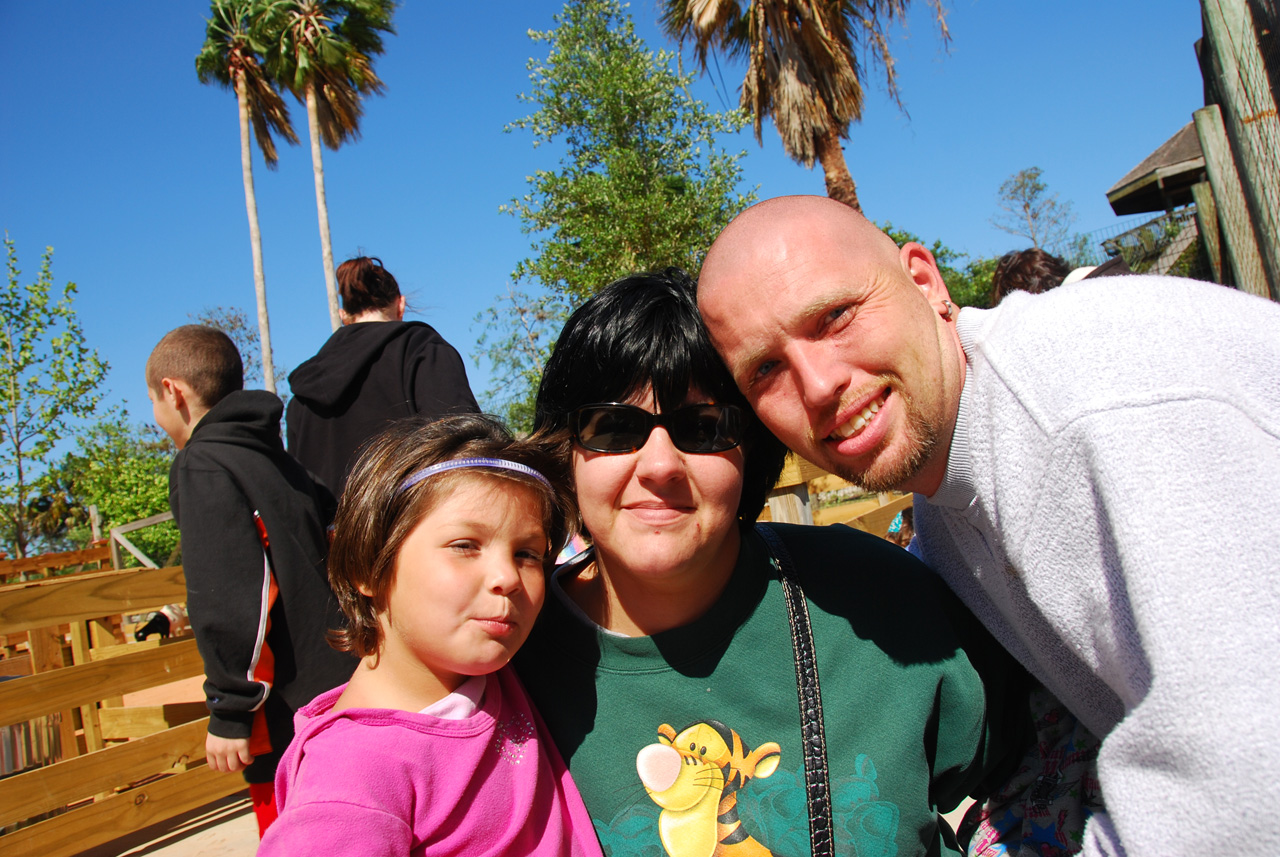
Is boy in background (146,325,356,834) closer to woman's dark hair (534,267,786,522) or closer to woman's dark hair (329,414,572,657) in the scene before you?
woman's dark hair (329,414,572,657)

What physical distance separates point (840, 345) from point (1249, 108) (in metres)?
1.56

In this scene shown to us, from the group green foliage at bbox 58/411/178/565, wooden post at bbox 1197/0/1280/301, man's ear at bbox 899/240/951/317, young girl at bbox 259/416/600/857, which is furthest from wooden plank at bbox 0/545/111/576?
wooden post at bbox 1197/0/1280/301

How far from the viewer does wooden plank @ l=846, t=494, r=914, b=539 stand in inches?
165

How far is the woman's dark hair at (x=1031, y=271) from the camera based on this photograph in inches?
172

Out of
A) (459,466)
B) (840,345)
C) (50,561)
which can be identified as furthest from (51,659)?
(50,561)

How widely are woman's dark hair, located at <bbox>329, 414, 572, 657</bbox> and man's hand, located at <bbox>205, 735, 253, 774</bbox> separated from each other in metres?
0.84

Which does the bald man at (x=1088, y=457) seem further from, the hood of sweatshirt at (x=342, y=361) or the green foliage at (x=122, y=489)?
the green foliage at (x=122, y=489)

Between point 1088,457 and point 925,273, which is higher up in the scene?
point 925,273

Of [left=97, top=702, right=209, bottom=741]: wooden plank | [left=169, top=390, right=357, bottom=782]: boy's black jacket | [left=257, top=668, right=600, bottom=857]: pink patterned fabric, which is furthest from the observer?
[left=97, top=702, right=209, bottom=741]: wooden plank

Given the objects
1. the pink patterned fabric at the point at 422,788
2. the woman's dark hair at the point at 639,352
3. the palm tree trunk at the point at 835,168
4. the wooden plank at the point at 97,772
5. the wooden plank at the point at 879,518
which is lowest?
the wooden plank at the point at 97,772

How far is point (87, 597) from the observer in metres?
4.01

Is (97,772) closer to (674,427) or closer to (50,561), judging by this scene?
(674,427)

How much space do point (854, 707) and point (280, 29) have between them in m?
21.2

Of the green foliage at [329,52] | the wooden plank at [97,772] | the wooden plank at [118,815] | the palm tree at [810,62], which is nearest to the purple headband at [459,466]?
the wooden plank at [97,772]
